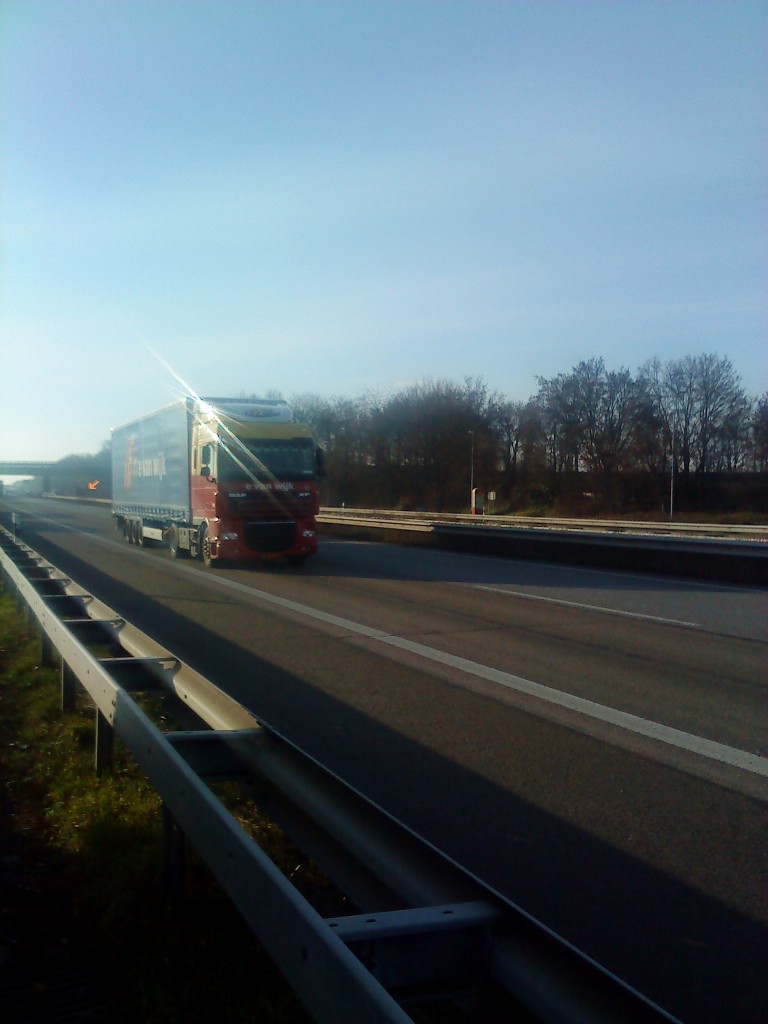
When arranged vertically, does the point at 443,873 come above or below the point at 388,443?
below

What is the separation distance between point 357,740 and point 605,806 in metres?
2.17

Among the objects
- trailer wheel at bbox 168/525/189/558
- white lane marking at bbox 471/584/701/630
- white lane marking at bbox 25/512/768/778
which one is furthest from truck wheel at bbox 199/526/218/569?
white lane marking at bbox 25/512/768/778

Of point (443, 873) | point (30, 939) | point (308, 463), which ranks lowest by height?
point (30, 939)

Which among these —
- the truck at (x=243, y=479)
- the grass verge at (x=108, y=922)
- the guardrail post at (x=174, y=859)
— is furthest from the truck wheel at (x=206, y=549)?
the guardrail post at (x=174, y=859)

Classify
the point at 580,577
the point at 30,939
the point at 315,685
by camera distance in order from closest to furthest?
the point at 30,939 < the point at 315,685 < the point at 580,577

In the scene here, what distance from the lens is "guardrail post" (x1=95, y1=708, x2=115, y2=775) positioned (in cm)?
603

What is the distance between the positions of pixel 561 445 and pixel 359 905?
70520 millimetres

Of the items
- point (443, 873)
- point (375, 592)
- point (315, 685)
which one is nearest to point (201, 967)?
point (443, 873)

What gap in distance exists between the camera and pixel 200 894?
4312mm

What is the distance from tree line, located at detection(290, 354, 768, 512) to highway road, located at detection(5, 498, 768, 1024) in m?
51.7

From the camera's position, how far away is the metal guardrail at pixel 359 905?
242cm

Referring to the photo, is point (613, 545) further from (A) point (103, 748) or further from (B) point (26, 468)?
(B) point (26, 468)

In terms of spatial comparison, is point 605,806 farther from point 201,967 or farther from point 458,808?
point 201,967

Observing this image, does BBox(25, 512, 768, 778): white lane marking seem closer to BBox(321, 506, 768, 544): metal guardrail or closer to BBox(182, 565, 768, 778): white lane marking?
BBox(182, 565, 768, 778): white lane marking
